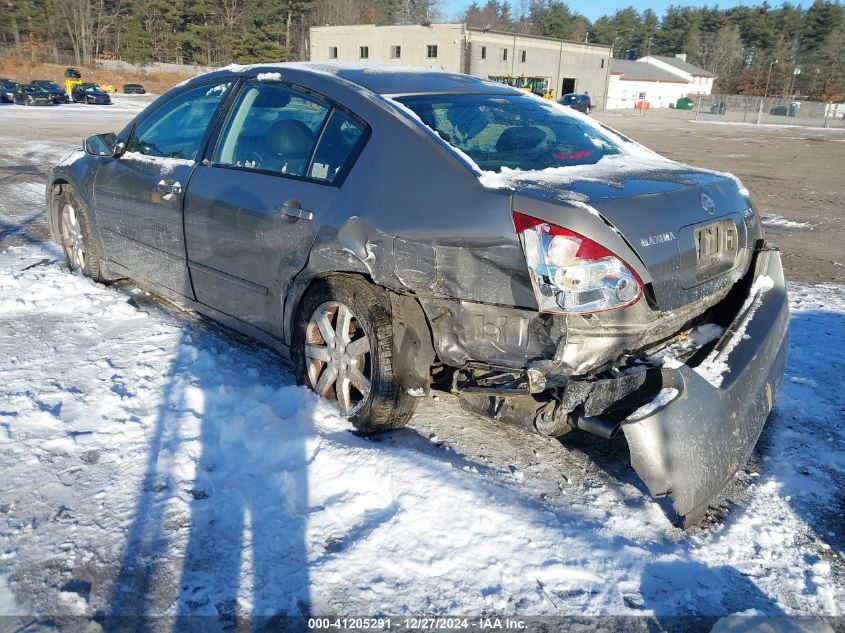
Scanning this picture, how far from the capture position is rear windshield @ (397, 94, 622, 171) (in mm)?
3039

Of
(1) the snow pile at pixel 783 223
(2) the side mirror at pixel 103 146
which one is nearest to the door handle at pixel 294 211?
(2) the side mirror at pixel 103 146

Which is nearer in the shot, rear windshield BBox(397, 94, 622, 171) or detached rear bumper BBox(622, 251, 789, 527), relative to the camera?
detached rear bumper BBox(622, 251, 789, 527)

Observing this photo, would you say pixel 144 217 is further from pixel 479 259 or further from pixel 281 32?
pixel 281 32

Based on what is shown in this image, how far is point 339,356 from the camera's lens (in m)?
3.23

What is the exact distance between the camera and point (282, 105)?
3.58m

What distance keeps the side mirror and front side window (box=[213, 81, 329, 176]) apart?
1279 millimetres

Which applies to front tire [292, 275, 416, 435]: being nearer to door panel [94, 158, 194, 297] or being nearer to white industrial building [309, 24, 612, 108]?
door panel [94, 158, 194, 297]

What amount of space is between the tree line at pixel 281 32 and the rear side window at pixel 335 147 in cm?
7087

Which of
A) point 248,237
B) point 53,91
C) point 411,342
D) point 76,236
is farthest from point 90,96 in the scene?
point 411,342

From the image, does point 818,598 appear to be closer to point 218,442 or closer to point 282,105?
point 218,442

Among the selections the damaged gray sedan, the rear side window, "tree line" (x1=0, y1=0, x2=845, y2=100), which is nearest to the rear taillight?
the damaged gray sedan

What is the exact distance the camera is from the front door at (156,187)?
4027mm

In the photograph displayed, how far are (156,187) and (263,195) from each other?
44.0 inches

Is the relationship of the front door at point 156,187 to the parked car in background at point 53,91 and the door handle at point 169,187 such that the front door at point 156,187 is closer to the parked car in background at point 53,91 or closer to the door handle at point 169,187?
the door handle at point 169,187
